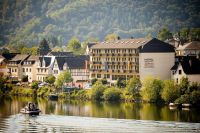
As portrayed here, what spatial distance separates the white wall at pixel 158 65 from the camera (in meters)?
102

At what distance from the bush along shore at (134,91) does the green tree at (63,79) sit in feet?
2.04

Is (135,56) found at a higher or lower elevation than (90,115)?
higher

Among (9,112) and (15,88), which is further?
(15,88)

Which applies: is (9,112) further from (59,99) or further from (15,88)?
(15,88)

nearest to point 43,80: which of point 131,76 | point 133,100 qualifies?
point 131,76

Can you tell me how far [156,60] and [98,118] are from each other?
29.4 meters

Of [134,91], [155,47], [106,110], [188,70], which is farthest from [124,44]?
[106,110]

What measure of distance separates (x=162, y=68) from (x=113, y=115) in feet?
83.6

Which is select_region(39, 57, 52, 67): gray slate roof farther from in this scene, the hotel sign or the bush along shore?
the hotel sign

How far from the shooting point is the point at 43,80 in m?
116

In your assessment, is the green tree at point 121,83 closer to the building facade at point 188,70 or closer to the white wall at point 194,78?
the building facade at point 188,70

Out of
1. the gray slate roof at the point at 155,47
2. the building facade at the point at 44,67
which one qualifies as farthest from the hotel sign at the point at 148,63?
the building facade at the point at 44,67

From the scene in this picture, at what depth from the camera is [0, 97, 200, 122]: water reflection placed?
7712 centimetres

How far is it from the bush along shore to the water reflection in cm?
247
